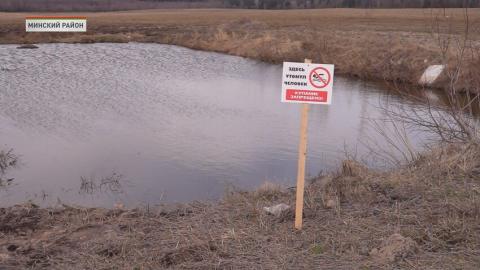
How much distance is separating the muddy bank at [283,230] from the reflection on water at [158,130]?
1.81 metres

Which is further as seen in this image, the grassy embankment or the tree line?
the tree line

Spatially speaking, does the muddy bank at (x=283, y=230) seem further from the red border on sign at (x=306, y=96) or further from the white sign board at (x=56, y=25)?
the white sign board at (x=56, y=25)

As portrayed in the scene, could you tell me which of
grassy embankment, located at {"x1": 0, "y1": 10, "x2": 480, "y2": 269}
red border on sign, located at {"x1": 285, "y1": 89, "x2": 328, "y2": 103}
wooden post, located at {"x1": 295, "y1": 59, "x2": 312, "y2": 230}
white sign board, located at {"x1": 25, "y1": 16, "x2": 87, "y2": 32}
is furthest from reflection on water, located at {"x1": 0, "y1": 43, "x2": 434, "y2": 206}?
red border on sign, located at {"x1": 285, "y1": 89, "x2": 328, "y2": 103}

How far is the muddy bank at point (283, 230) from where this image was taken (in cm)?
483

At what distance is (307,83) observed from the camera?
5.11 meters

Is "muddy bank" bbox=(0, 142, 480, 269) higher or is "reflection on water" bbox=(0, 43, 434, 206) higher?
"muddy bank" bbox=(0, 142, 480, 269)

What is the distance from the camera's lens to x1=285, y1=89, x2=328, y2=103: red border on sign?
201 inches

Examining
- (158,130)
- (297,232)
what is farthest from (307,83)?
(158,130)

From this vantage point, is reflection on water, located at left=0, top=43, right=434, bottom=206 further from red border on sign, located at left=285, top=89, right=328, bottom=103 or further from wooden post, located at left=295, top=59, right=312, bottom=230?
red border on sign, located at left=285, top=89, right=328, bottom=103

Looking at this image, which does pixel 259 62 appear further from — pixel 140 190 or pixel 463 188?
pixel 463 188

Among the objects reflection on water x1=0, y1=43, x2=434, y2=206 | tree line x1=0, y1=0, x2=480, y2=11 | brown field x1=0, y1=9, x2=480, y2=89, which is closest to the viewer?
reflection on water x1=0, y1=43, x2=434, y2=206

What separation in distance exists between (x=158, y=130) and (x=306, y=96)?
7.92 metres

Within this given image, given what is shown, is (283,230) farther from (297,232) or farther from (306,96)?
(306,96)

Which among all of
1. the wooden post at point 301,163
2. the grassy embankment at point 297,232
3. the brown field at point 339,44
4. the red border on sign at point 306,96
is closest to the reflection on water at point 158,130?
the grassy embankment at point 297,232
